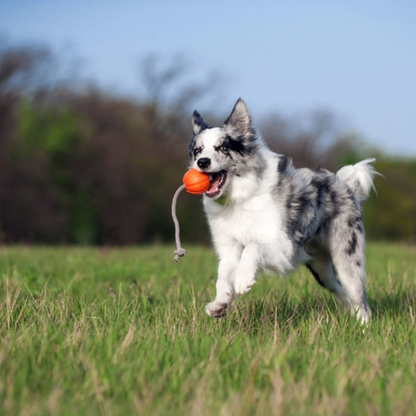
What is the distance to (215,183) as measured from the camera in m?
5.10

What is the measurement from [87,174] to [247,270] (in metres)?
24.6

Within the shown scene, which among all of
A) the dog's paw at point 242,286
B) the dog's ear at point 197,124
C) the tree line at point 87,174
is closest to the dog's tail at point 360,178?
the dog's ear at point 197,124

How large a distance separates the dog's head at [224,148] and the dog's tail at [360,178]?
4.43 feet

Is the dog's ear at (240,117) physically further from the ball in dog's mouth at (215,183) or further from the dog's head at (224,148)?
the ball in dog's mouth at (215,183)

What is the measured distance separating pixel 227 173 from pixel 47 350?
2162 millimetres

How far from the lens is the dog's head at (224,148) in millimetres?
5023

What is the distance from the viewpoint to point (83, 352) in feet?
11.7

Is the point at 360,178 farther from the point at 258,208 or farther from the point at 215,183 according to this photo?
the point at 215,183

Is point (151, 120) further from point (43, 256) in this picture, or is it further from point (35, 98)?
point (43, 256)

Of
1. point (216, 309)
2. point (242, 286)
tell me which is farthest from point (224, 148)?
point (216, 309)

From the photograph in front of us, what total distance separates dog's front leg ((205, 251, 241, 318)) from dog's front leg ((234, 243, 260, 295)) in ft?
0.47

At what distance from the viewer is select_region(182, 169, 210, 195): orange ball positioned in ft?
16.2

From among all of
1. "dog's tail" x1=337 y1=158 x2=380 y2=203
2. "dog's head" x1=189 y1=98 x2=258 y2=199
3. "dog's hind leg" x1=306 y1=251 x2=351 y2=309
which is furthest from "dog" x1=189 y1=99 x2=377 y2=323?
"dog's tail" x1=337 y1=158 x2=380 y2=203

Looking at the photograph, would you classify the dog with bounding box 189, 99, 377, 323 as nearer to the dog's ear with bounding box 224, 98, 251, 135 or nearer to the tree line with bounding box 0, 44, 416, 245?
the dog's ear with bounding box 224, 98, 251, 135
